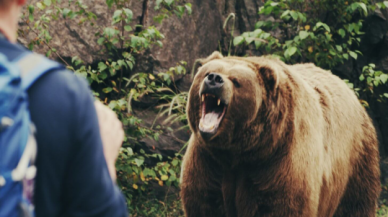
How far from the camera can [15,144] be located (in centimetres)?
103

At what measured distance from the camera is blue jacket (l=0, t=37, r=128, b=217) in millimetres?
1109

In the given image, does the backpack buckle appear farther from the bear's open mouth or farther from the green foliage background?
the green foliage background

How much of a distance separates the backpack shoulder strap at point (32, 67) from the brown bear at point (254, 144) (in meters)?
2.46

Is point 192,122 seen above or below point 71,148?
below

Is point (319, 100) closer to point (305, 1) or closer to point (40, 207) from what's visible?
point (305, 1)

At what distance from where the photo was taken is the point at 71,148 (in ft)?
3.76

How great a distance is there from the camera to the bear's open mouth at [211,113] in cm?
367

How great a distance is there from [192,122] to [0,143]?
2.94 metres

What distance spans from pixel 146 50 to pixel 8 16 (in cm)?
545

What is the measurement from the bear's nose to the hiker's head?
244 centimetres

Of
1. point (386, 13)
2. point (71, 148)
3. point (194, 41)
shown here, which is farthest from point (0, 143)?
point (386, 13)

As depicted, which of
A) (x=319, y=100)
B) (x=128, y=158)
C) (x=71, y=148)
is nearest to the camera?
(x=71, y=148)

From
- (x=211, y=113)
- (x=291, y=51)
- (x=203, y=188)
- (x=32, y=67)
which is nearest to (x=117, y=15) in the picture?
(x=211, y=113)

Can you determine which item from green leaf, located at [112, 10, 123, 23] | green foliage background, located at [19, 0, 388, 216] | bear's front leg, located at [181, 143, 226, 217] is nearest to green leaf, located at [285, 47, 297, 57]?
green foliage background, located at [19, 0, 388, 216]
